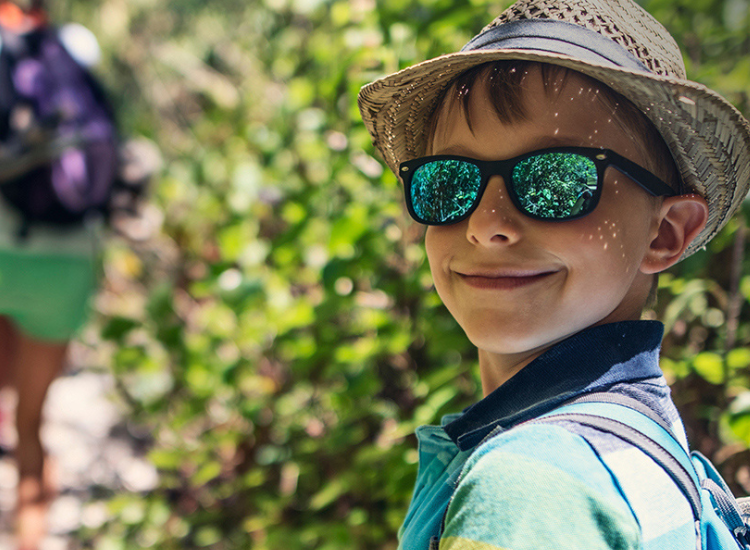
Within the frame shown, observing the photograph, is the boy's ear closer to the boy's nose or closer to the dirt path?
the boy's nose

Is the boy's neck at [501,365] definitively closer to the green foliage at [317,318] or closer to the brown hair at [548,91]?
the brown hair at [548,91]

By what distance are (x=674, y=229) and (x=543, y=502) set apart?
0.42 meters

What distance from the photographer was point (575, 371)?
73 centimetres

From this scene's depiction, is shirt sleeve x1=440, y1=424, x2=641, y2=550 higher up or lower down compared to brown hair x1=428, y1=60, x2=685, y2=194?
lower down

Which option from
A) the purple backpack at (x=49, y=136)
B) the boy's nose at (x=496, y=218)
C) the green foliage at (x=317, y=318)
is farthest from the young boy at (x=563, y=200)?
the purple backpack at (x=49, y=136)

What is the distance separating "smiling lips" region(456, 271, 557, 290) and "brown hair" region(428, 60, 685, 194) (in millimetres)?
174

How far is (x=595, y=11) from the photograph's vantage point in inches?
31.6

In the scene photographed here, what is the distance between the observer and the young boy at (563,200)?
0.73 metres

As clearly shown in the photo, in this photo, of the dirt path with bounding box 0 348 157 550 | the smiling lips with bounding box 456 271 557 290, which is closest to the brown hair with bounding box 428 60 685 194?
the smiling lips with bounding box 456 271 557 290

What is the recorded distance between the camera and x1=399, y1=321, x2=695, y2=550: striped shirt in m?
0.56

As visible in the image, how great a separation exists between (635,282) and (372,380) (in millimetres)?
875

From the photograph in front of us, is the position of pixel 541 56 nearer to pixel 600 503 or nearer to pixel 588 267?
pixel 588 267

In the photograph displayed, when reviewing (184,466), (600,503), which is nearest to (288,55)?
(184,466)

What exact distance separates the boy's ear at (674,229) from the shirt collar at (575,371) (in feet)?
0.28
